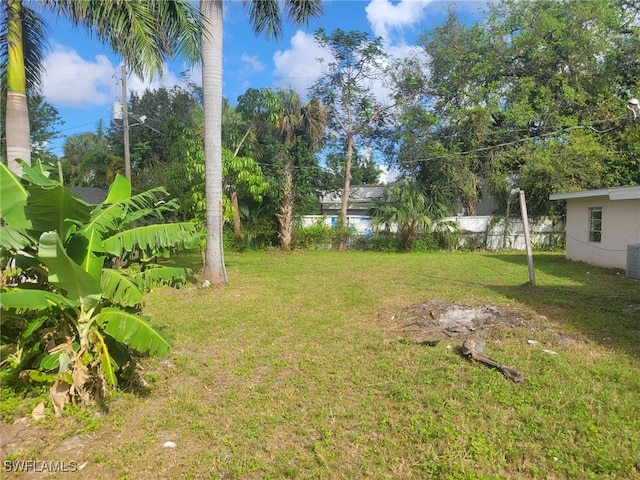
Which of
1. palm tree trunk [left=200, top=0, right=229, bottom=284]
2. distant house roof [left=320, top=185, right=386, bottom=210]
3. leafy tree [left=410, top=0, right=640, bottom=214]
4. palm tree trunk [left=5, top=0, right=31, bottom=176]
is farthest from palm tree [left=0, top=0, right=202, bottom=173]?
distant house roof [left=320, top=185, right=386, bottom=210]

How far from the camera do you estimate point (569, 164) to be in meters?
16.6

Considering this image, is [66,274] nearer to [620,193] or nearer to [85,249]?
[85,249]

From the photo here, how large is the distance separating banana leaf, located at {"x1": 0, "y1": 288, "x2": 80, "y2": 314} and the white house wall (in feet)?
43.4

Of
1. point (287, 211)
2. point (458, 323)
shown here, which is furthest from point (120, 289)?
point (287, 211)

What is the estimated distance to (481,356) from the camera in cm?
442

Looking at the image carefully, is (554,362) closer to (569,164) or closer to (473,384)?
(473,384)

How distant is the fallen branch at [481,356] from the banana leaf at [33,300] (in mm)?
4066

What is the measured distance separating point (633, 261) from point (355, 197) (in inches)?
622

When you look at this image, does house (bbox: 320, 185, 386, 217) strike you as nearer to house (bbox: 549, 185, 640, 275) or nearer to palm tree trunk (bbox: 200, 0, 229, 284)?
house (bbox: 549, 185, 640, 275)

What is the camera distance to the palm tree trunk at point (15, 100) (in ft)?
20.4

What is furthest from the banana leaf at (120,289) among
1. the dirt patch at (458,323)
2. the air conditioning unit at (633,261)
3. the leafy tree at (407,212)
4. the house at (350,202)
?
the house at (350,202)

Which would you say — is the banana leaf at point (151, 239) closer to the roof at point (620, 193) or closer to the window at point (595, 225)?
the roof at point (620, 193)

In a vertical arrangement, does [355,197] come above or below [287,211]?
above

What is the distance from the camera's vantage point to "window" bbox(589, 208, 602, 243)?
40.5ft
